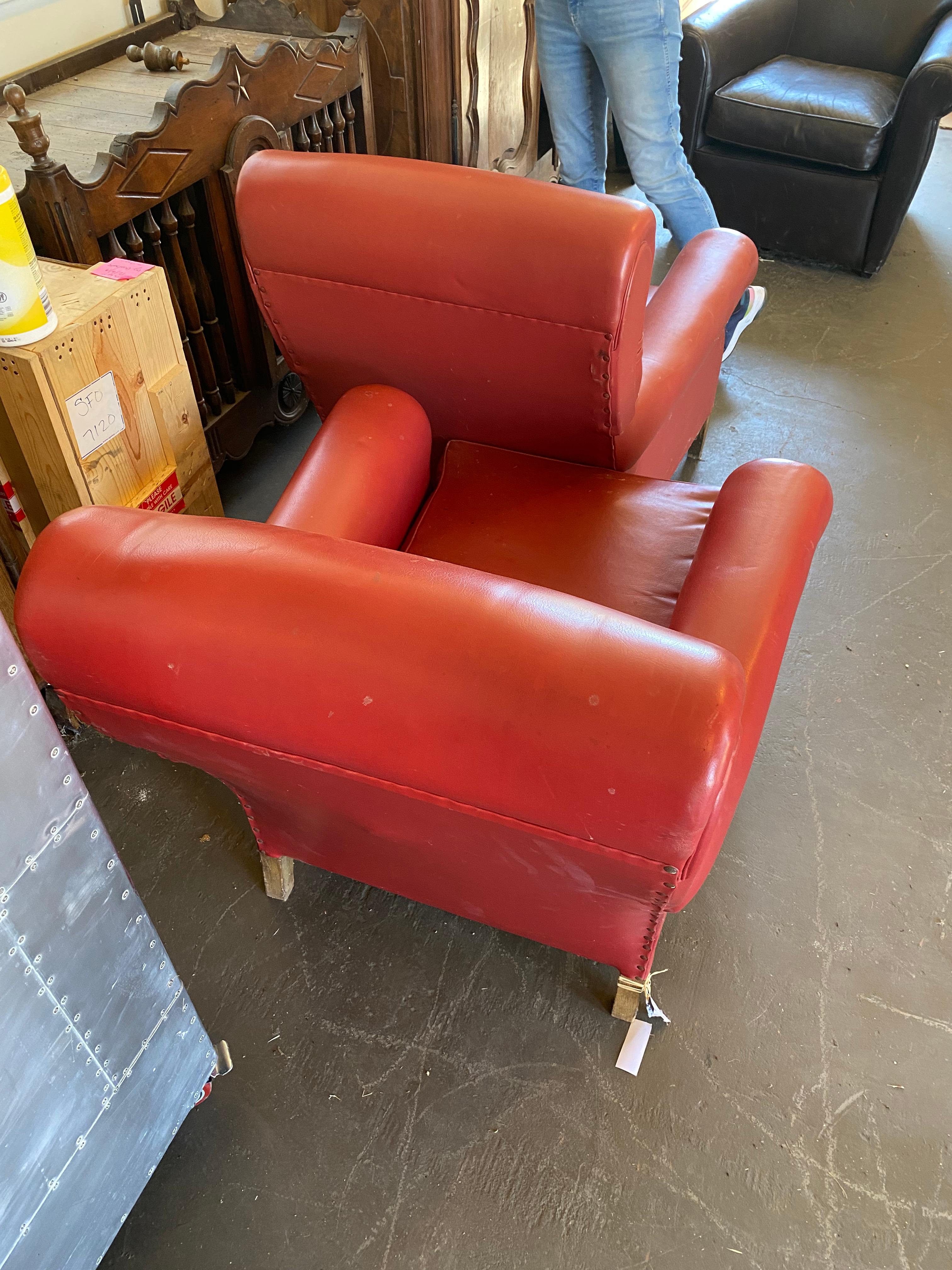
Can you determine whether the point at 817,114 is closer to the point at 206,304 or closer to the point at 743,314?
the point at 743,314

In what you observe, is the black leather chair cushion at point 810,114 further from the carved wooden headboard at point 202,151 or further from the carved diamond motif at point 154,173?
the carved diamond motif at point 154,173

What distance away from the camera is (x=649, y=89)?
2.09 metres

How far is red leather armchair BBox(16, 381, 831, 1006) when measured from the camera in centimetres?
69

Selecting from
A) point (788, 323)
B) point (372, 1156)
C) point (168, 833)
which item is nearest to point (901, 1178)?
point (372, 1156)

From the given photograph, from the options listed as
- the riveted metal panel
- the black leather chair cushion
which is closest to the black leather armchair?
the black leather chair cushion

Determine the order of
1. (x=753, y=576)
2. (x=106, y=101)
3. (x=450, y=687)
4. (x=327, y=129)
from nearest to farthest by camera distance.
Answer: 1. (x=450, y=687)
2. (x=753, y=576)
3. (x=106, y=101)
4. (x=327, y=129)

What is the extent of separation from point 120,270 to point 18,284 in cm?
24

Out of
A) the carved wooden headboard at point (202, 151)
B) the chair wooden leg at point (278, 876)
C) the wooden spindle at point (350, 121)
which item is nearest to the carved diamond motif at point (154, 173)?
the carved wooden headboard at point (202, 151)

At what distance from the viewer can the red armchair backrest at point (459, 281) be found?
1.13m

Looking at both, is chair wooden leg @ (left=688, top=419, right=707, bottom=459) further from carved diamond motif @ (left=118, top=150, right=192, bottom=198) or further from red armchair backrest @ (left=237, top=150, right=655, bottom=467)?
carved diamond motif @ (left=118, top=150, right=192, bottom=198)

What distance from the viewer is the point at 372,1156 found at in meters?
1.19

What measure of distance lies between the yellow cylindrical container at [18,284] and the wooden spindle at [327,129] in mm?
1030

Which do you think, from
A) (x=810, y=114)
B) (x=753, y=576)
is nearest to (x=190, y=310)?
(x=753, y=576)

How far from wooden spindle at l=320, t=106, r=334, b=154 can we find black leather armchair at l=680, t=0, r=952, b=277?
48.3 inches
